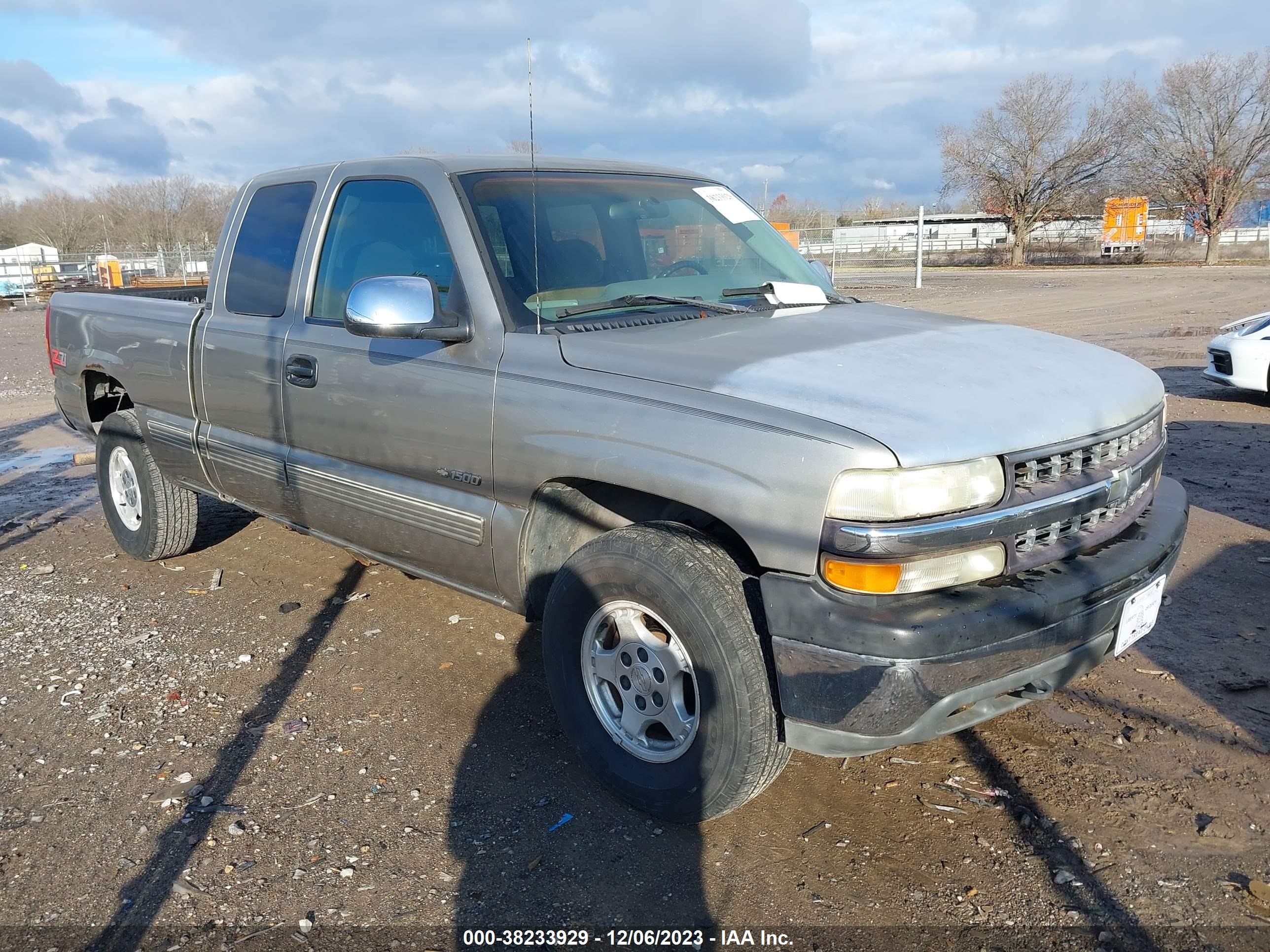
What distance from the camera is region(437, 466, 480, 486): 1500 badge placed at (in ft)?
11.3

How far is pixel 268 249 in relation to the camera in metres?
4.48

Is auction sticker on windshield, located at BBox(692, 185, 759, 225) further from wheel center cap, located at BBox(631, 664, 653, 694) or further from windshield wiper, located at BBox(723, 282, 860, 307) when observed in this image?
wheel center cap, located at BBox(631, 664, 653, 694)

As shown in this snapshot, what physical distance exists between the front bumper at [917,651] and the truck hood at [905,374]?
0.38 metres

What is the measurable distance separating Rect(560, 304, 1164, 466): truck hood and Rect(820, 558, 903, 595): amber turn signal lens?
277 millimetres

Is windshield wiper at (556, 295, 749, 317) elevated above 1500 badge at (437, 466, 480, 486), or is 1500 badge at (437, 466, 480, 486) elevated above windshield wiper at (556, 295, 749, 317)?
windshield wiper at (556, 295, 749, 317)

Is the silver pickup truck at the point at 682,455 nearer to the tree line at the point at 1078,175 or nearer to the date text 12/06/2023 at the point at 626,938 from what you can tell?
the date text 12/06/2023 at the point at 626,938

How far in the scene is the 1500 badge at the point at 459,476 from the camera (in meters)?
3.44

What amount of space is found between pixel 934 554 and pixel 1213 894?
1.23 meters

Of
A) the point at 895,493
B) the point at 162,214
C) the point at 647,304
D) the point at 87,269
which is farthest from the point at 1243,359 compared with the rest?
the point at 162,214

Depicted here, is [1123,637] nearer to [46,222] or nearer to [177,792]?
[177,792]

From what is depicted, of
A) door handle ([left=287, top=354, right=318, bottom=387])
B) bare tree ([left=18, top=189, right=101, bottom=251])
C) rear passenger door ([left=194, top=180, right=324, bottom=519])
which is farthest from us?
bare tree ([left=18, top=189, right=101, bottom=251])

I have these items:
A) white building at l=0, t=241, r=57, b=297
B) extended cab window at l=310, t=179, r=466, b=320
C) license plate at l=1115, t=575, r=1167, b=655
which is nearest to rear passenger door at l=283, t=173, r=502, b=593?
extended cab window at l=310, t=179, r=466, b=320

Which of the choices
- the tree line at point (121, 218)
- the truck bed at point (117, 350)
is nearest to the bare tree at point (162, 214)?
the tree line at point (121, 218)

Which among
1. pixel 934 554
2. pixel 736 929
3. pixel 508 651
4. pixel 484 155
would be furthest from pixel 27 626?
pixel 934 554
